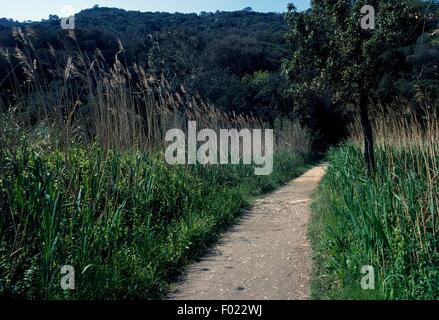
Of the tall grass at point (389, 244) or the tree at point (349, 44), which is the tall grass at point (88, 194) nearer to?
the tall grass at point (389, 244)

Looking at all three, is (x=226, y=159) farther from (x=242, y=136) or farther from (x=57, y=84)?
(x=57, y=84)

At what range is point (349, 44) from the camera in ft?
27.4

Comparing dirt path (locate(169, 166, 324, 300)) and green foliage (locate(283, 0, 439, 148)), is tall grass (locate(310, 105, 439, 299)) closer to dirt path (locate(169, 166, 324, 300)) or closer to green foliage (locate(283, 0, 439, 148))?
dirt path (locate(169, 166, 324, 300))

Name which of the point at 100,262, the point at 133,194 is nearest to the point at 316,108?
the point at 133,194

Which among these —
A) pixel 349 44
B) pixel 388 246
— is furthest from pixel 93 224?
pixel 349 44

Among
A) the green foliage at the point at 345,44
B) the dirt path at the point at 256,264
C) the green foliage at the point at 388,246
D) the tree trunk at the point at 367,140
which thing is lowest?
the dirt path at the point at 256,264

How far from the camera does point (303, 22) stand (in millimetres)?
8945

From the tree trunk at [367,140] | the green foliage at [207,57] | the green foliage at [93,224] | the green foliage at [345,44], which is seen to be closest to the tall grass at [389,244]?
the green foliage at [93,224]

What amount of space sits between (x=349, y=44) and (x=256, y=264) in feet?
16.1

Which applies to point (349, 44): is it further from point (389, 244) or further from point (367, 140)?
point (389, 244)

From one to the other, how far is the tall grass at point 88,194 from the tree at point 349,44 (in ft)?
9.36

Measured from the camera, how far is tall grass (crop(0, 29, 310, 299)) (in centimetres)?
359

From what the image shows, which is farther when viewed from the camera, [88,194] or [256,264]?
[256,264]

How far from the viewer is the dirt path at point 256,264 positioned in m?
4.25
